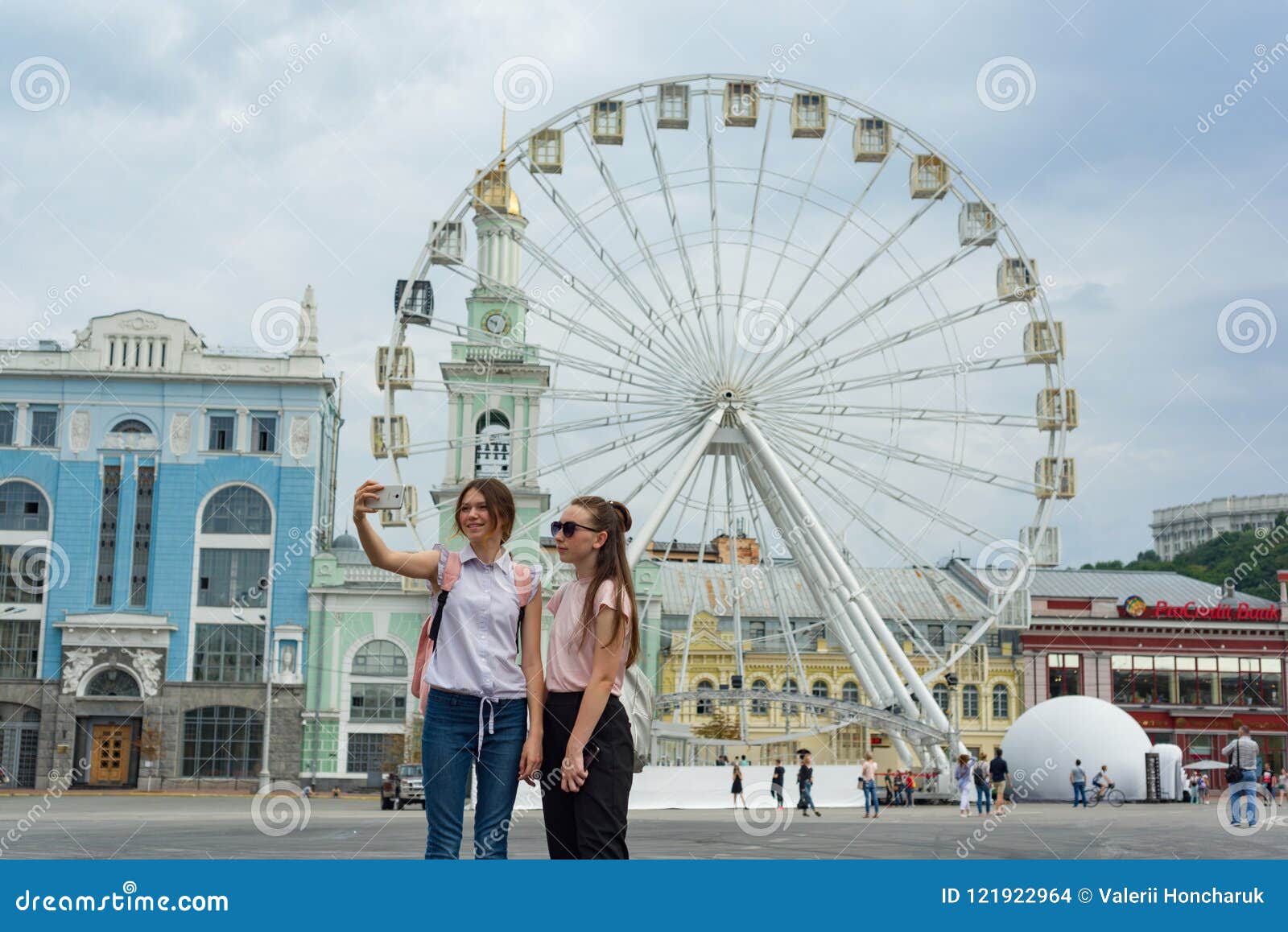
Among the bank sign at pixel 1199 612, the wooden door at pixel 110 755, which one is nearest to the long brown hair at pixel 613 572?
the wooden door at pixel 110 755

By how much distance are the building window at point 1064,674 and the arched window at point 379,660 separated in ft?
104

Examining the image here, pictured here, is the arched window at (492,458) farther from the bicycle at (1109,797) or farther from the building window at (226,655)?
the bicycle at (1109,797)

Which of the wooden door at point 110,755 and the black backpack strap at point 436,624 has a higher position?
the black backpack strap at point 436,624

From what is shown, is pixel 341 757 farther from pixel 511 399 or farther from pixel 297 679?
pixel 511 399

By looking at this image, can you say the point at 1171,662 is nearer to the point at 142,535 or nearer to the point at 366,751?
the point at 366,751

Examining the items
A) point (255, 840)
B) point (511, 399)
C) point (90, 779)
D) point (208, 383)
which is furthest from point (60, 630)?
point (255, 840)

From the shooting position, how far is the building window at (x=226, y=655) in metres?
66.9

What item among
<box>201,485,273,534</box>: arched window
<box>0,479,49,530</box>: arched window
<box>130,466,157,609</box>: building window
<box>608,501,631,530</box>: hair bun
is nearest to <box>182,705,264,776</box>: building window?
<box>130,466,157,609</box>: building window

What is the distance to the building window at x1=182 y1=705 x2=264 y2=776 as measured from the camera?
65.0 m

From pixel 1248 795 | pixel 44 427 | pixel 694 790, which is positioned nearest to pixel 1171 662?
pixel 694 790

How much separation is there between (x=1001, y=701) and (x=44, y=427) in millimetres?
47743

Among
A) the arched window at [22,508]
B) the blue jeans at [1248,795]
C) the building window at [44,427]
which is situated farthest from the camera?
the building window at [44,427]

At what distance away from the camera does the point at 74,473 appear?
225 feet

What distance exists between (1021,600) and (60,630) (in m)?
45.0
